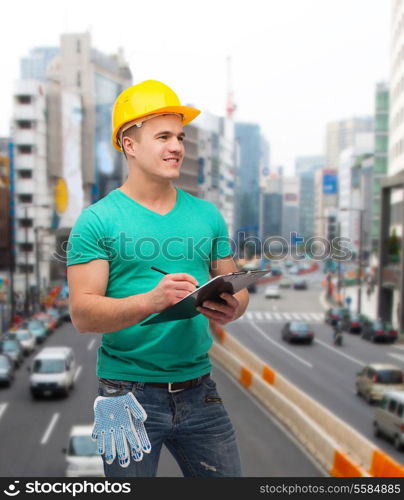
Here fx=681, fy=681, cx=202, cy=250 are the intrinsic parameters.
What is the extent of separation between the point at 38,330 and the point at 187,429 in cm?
3609

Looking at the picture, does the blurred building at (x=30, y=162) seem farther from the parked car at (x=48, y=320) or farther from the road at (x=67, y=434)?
the road at (x=67, y=434)

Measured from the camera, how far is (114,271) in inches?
114

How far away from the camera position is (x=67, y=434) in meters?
19.1

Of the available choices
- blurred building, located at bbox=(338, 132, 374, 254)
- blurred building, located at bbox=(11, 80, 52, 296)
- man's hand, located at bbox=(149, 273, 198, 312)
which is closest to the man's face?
man's hand, located at bbox=(149, 273, 198, 312)

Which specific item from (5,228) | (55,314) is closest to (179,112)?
(55,314)

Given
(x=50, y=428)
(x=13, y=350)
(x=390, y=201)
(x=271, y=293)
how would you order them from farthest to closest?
(x=271, y=293) < (x=390, y=201) < (x=13, y=350) < (x=50, y=428)

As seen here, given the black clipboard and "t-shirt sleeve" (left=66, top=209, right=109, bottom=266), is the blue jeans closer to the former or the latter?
the black clipboard

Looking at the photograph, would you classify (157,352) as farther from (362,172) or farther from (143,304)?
(362,172)

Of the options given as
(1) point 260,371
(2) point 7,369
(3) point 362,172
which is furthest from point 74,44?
(3) point 362,172

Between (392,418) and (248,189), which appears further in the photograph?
(248,189)

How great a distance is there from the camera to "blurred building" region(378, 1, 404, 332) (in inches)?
1724

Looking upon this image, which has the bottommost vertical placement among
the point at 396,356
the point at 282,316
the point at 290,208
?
the point at 282,316

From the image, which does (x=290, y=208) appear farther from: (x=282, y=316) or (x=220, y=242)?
(x=220, y=242)

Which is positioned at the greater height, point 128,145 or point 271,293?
point 128,145
